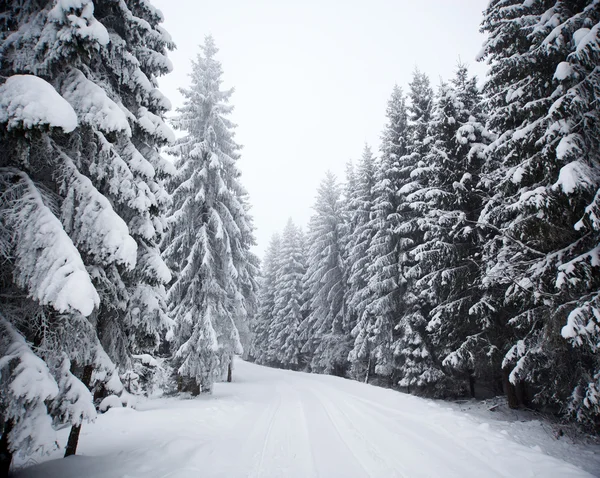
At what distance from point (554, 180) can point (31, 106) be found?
10404mm

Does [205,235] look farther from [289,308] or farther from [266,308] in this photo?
[266,308]

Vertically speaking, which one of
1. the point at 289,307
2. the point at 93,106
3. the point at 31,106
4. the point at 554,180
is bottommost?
the point at 289,307

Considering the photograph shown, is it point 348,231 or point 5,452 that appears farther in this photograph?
point 348,231

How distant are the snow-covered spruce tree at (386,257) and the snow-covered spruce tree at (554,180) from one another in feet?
25.0

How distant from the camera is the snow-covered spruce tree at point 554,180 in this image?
6164 mm

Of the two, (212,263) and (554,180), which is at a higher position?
(554,180)

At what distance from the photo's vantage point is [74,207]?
4906 millimetres

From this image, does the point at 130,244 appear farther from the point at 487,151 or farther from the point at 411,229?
the point at 411,229

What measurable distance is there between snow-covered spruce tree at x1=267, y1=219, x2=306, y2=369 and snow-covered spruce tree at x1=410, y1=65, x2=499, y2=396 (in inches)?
740

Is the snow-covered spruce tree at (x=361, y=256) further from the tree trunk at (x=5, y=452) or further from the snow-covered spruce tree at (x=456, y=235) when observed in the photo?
the tree trunk at (x=5, y=452)

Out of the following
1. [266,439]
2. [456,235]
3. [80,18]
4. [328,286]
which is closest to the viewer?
[80,18]

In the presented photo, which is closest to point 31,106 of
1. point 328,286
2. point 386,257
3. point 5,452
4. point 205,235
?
point 5,452

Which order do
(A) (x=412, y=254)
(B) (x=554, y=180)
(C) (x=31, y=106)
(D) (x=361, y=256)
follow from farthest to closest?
(D) (x=361, y=256) → (A) (x=412, y=254) → (B) (x=554, y=180) → (C) (x=31, y=106)

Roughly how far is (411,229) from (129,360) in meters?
14.0
